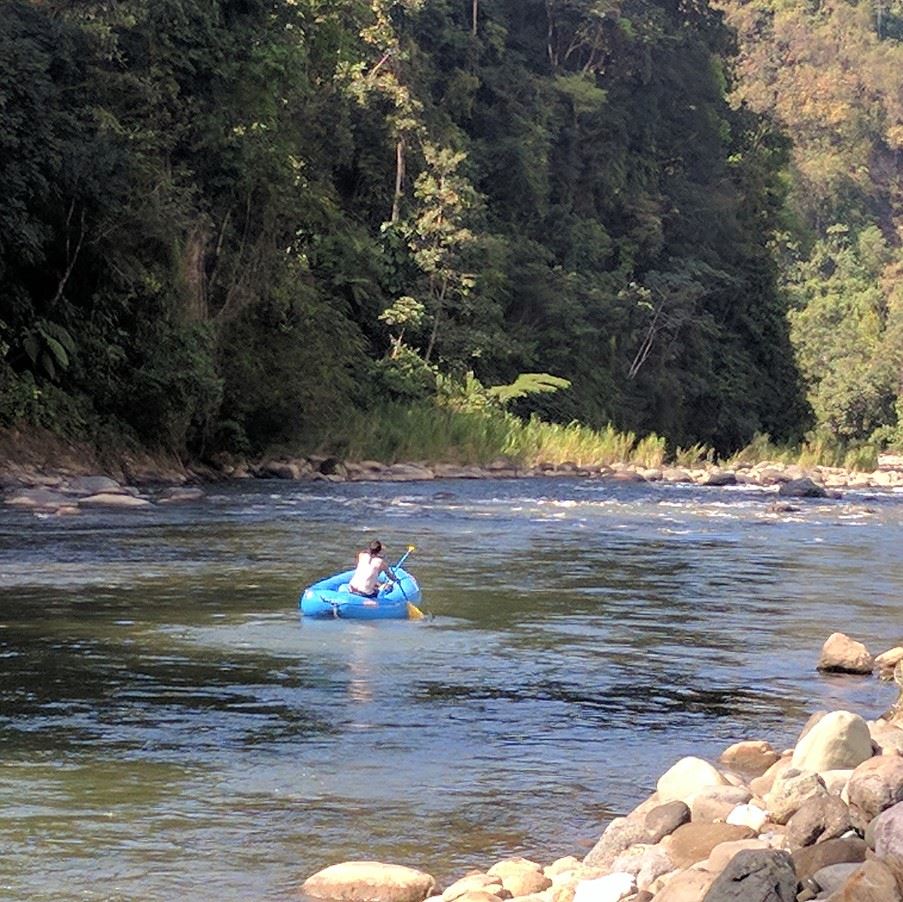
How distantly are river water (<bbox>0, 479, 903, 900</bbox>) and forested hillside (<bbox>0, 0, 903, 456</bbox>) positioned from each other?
25.8 ft

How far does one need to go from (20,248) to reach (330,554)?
10.1 m

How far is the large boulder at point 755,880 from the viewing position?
262 inches

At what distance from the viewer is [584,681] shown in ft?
42.4

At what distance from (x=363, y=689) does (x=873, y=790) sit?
519 centimetres

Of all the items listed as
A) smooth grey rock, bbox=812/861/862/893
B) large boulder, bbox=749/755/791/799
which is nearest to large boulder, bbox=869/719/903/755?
large boulder, bbox=749/755/791/799

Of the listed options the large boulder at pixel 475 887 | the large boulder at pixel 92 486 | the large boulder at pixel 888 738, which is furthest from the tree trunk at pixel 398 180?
the large boulder at pixel 475 887

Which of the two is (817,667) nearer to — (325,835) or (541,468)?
(325,835)

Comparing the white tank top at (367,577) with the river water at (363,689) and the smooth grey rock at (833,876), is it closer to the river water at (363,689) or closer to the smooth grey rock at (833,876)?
the river water at (363,689)

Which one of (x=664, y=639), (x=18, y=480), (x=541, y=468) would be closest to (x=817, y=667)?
(x=664, y=639)

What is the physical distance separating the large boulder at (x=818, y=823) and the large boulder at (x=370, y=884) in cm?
150

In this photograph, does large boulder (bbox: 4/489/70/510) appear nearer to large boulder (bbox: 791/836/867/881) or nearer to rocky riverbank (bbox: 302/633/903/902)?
rocky riverbank (bbox: 302/633/903/902)

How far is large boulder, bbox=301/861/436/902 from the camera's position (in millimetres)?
7574

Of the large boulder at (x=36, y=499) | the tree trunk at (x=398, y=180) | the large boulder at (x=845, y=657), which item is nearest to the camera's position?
the large boulder at (x=845, y=657)

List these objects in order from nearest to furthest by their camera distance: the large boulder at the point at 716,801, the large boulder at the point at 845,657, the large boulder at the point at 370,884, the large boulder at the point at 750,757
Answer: the large boulder at the point at 370,884
the large boulder at the point at 716,801
the large boulder at the point at 750,757
the large boulder at the point at 845,657
